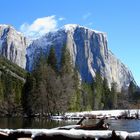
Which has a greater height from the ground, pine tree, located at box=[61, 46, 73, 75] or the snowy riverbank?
pine tree, located at box=[61, 46, 73, 75]

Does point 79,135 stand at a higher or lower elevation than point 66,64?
lower

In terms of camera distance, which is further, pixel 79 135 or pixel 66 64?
pixel 66 64

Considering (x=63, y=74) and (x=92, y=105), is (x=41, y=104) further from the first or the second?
(x=92, y=105)

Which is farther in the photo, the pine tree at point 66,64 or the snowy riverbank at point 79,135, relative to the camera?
the pine tree at point 66,64

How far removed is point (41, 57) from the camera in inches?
5591

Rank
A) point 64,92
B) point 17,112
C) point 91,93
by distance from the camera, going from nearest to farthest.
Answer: point 64,92 < point 17,112 < point 91,93

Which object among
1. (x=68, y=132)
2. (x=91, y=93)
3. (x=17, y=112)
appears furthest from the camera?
(x=91, y=93)

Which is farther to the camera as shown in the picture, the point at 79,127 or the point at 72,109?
the point at 72,109

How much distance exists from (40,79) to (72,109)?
82.1 ft

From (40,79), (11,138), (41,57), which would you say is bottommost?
(11,138)

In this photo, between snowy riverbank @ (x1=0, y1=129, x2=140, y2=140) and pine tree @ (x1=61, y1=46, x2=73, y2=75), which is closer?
snowy riverbank @ (x1=0, y1=129, x2=140, y2=140)

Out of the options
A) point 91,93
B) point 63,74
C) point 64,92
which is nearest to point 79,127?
point 64,92

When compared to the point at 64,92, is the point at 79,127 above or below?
below

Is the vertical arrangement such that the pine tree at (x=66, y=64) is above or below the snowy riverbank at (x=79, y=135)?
above
